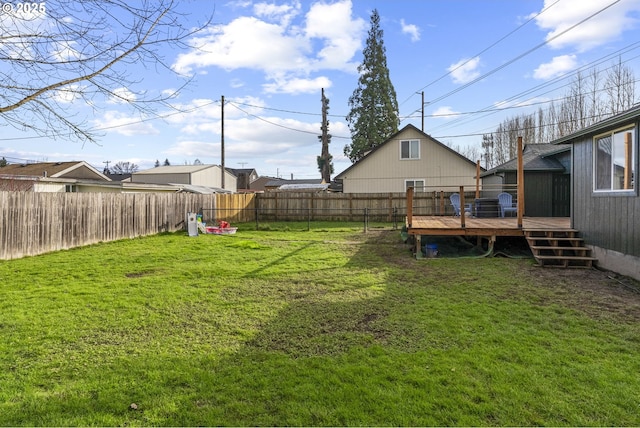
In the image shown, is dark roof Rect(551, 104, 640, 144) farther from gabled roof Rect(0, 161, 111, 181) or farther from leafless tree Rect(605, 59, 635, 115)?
gabled roof Rect(0, 161, 111, 181)

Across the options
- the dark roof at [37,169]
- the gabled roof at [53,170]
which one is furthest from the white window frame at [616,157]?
the dark roof at [37,169]

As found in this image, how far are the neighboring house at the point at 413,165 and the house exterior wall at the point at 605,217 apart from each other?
11761 mm

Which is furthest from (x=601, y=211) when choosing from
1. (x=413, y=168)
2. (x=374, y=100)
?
(x=374, y=100)

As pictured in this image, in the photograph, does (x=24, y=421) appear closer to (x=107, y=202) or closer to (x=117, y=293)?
(x=117, y=293)

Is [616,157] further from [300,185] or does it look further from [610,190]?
[300,185]

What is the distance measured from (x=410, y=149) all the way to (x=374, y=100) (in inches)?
445

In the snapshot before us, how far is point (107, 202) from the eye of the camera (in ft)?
35.9

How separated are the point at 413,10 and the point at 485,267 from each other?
9.10 m

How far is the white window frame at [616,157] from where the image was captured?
5.68 m

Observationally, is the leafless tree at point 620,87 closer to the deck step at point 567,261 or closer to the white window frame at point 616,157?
the white window frame at point 616,157

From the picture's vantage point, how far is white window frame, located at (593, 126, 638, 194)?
5.68 metres

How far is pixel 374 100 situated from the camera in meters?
29.3

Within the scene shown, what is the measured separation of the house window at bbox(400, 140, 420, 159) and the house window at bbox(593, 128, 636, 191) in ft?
42.5

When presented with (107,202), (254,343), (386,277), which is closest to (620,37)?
(386,277)
